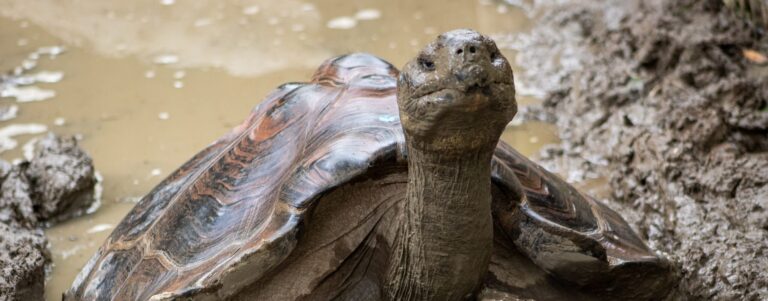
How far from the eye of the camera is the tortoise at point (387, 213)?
2.30 meters

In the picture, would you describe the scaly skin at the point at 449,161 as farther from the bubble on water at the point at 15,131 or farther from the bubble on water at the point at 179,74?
the bubble on water at the point at 179,74

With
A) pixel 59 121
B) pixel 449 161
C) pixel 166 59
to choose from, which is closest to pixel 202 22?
pixel 166 59

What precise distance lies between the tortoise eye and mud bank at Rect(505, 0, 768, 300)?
1624 mm

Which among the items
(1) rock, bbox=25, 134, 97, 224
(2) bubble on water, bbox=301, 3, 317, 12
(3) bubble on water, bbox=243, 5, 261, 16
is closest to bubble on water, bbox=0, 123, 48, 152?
(1) rock, bbox=25, 134, 97, 224

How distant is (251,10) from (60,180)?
9.57 ft

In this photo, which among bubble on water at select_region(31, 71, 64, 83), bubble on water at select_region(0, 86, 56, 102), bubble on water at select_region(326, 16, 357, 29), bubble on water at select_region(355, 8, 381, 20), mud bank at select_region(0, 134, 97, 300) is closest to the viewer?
mud bank at select_region(0, 134, 97, 300)

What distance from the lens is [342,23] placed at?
22.4ft

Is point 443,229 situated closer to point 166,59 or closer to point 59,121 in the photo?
point 59,121

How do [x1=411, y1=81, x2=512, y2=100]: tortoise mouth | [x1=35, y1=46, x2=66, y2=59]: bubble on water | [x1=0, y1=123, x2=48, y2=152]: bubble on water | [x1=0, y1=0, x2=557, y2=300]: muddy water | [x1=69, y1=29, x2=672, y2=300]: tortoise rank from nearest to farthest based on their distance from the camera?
[x1=411, y1=81, x2=512, y2=100]: tortoise mouth
[x1=69, y1=29, x2=672, y2=300]: tortoise
[x1=0, y1=0, x2=557, y2=300]: muddy water
[x1=0, y1=123, x2=48, y2=152]: bubble on water
[x1=35, y1=46, x2=66, y2=59]: bubble on water

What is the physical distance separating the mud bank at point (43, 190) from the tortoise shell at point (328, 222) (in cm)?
117

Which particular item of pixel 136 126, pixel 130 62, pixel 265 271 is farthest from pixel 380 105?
pixel 130 62

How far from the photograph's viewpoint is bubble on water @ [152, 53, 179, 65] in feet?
20.7

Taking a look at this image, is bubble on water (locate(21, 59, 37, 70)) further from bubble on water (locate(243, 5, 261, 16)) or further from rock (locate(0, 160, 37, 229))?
rock (locate(0, 160, 37, 229))

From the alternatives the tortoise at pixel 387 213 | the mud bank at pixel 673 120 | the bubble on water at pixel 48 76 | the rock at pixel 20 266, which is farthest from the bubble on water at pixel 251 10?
the tortoise at pixel 387 213
